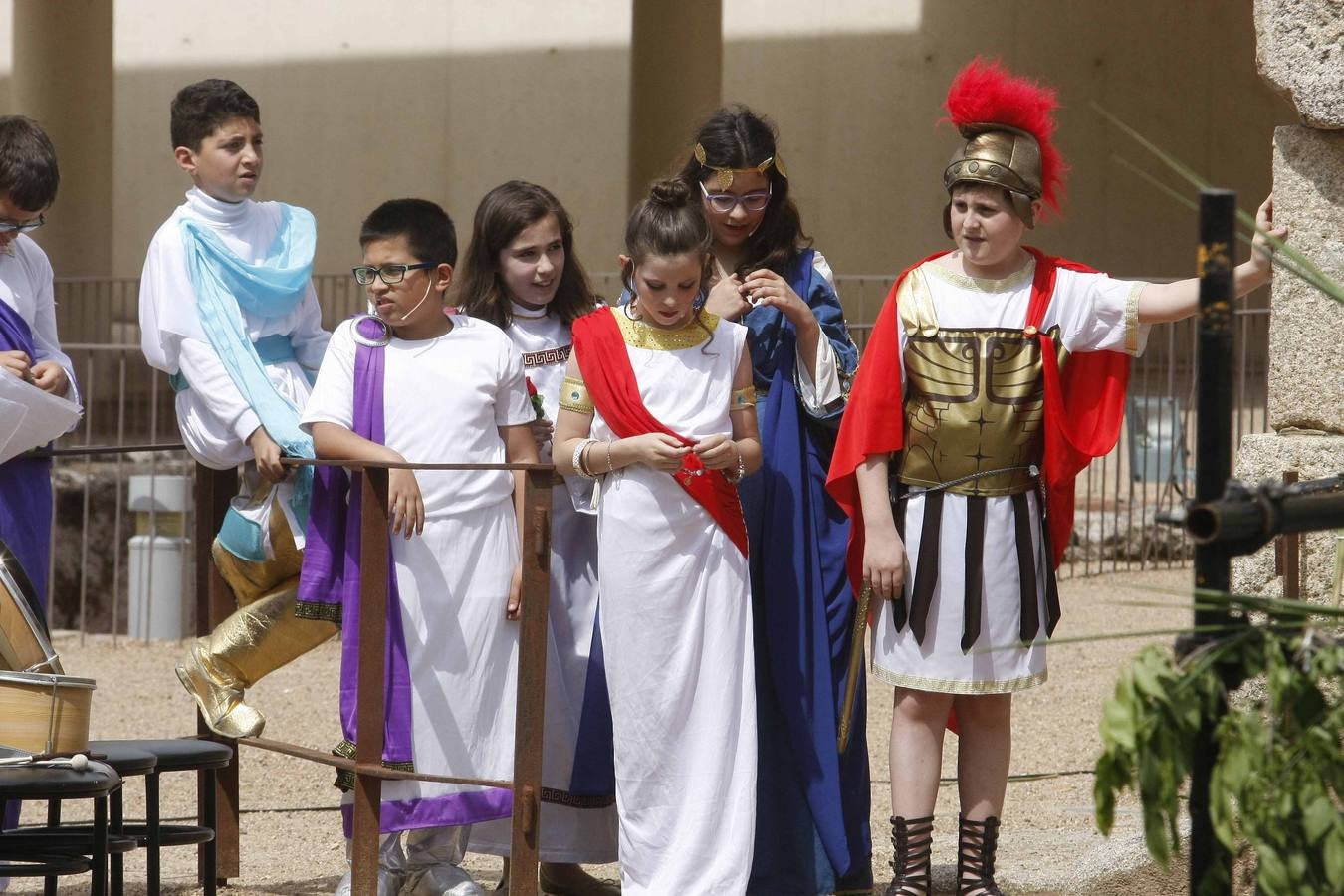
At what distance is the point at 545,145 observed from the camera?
51.0 feet

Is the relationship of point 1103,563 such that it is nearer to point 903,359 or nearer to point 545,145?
point 903,359

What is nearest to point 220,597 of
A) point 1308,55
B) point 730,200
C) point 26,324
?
point 26,324

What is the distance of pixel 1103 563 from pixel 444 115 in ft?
28.4

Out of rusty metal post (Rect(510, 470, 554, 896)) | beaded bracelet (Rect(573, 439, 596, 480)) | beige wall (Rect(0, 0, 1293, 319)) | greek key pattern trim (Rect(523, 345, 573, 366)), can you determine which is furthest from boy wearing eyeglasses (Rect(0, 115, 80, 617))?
beige wall (Rect(0, 0, 1293, 319))

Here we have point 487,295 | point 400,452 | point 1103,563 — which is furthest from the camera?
point 1103,563

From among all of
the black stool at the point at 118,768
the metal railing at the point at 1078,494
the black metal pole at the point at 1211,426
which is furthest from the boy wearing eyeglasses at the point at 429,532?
the metal railing at the point at 1078,494

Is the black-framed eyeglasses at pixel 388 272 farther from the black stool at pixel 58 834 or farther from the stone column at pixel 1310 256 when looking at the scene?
the stone column at pixel 1310 256

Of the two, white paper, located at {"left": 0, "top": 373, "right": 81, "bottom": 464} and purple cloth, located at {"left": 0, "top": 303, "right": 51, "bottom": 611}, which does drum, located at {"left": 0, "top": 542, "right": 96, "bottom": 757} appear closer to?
white paper, located at {"left": 0, "top": 373, "right": 81, "bottom": 464}

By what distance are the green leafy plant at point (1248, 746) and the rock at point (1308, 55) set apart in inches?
82.5

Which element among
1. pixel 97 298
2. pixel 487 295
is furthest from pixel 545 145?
pixel 487 295

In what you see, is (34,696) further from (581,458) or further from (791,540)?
(791,540)

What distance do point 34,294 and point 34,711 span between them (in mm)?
1440

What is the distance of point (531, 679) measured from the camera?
11.2 ft

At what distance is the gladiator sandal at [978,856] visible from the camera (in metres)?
3.44
